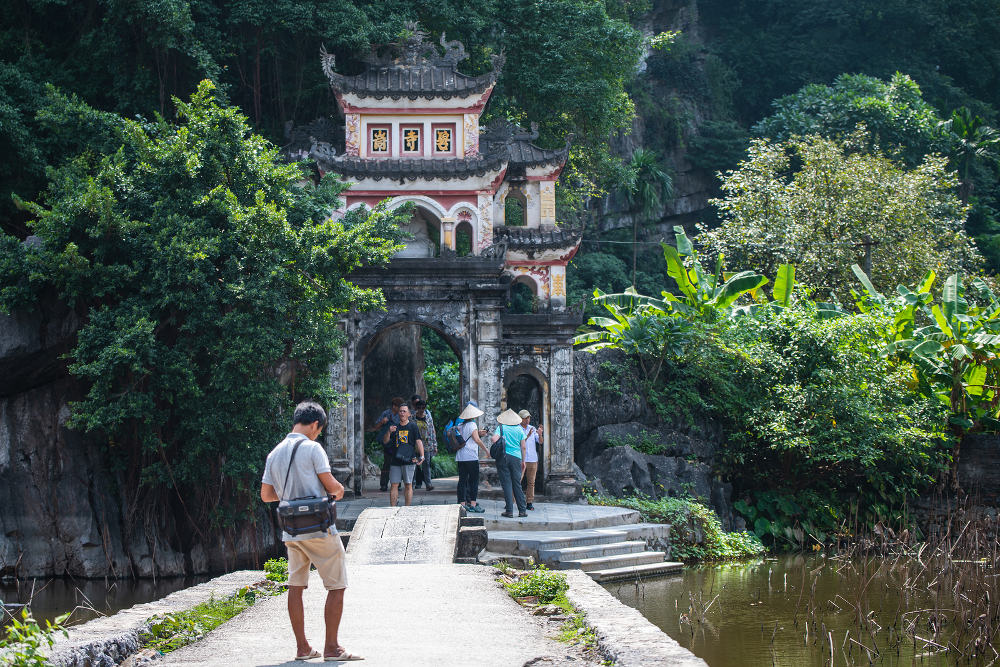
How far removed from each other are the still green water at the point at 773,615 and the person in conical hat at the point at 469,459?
2368mm

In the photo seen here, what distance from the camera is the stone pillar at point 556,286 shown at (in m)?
20.1

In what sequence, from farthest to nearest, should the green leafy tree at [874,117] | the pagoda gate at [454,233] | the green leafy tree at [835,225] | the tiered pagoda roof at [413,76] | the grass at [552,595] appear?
the green leafy tree at [874,117]
the green leafy tree at [835,225]
the tiered pagoda roof at [413,76]
the pagoda gate at [454,233]
the grass at [552,595]

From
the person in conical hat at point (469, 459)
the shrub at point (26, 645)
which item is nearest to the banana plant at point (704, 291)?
the person in conical hat at point (469, 459)

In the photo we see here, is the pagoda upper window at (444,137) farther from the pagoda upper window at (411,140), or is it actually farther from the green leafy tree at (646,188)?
the green leafy tree at (646,188)

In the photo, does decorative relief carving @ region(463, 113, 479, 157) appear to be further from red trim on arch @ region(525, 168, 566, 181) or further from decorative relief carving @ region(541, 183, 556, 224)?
decorative relief carving @ region(541, 183, 556, 224)

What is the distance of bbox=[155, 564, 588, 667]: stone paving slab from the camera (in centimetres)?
605

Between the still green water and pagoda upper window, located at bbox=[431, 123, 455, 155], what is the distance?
9083 millimetres

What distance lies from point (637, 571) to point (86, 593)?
7605mm

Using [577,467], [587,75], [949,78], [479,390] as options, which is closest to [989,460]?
[577,467]

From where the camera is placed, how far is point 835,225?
2450 cm

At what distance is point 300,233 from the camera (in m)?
14.7

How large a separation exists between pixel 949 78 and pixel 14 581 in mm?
38761

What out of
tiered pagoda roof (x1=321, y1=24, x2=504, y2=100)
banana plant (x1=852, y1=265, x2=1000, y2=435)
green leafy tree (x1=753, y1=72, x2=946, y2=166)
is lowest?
banana plant (x1=852, y1=265, x2=1000, y2=435)

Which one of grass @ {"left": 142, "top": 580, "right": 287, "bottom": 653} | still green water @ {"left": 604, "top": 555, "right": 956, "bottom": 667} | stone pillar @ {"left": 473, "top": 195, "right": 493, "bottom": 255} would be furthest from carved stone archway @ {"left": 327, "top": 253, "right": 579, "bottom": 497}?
grass @ {"left": 142, "top": 580, "right": 287, "bottom": 653}
